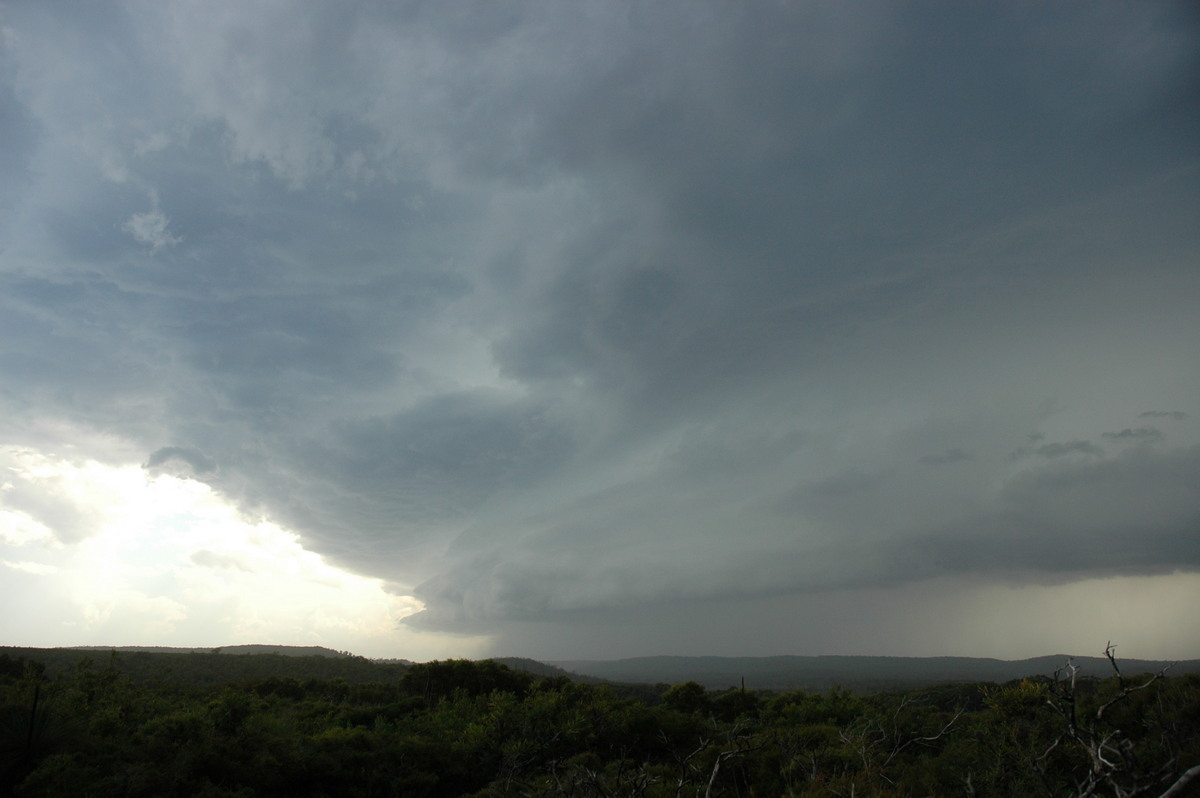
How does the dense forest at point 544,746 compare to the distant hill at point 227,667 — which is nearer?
the dense forest at point 544,746

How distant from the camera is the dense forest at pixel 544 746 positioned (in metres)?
18.2

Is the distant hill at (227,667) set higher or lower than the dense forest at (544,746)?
lower

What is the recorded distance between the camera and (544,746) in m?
30.4

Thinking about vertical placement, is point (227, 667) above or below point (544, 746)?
below

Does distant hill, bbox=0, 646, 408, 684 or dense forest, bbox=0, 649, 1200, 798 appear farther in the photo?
distant hill, bbox=0, 646, 408, 684

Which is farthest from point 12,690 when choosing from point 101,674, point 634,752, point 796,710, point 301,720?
point 796,710

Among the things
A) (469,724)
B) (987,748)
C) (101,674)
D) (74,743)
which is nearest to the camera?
(74,743)

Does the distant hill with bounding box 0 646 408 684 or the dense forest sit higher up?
the dense forest

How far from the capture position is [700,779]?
23.2 m

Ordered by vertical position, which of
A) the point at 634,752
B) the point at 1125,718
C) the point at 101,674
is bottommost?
the point at 634,752

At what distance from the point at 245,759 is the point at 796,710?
34.0 m

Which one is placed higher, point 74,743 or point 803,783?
point 74,743

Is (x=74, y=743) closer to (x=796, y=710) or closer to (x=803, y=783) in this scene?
(x=803, y=783)

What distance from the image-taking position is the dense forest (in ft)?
59.7
